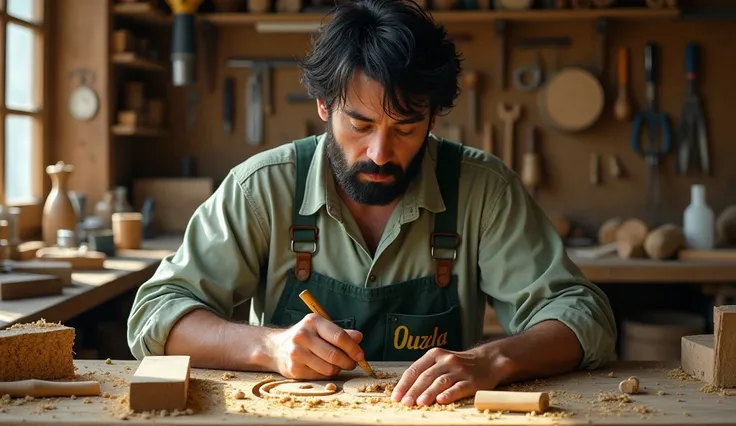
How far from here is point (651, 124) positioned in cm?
533

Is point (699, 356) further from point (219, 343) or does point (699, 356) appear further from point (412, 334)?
point (219, 343)

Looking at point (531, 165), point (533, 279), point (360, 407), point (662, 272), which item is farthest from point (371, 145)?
point (531, 165)

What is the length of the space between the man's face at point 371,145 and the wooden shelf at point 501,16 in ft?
9.08

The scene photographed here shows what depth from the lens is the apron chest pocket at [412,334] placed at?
2539 mm

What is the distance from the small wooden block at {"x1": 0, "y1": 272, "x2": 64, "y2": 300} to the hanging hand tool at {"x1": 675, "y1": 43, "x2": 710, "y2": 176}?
3700mm

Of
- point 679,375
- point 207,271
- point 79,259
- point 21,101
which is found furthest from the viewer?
point 21,101

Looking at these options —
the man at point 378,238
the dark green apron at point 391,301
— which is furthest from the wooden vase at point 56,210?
the dark green apron at point 391,301

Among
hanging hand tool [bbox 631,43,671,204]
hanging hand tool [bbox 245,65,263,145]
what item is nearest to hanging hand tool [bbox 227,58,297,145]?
hanging hand tool [bbox 245,65,263,145]

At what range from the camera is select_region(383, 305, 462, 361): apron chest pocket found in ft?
8.33

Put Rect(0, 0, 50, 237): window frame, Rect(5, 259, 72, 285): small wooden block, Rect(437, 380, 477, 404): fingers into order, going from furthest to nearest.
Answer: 1. Rect(0, 0, 50, 237): window frame
2. Rect(5, 259, 72, 285): small wooden block
3. Rect(437, 380, 477, 404): fingers

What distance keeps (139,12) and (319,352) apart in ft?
11.8

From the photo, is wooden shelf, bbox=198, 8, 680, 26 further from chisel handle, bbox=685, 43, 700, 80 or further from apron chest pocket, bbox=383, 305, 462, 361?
apron chest pocket, bbox=383, 305, 462, 361

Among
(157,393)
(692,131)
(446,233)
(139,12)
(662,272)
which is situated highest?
(139,12)

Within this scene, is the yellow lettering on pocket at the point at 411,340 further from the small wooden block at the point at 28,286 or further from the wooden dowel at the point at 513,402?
the small wooden block at the point at 28,286
